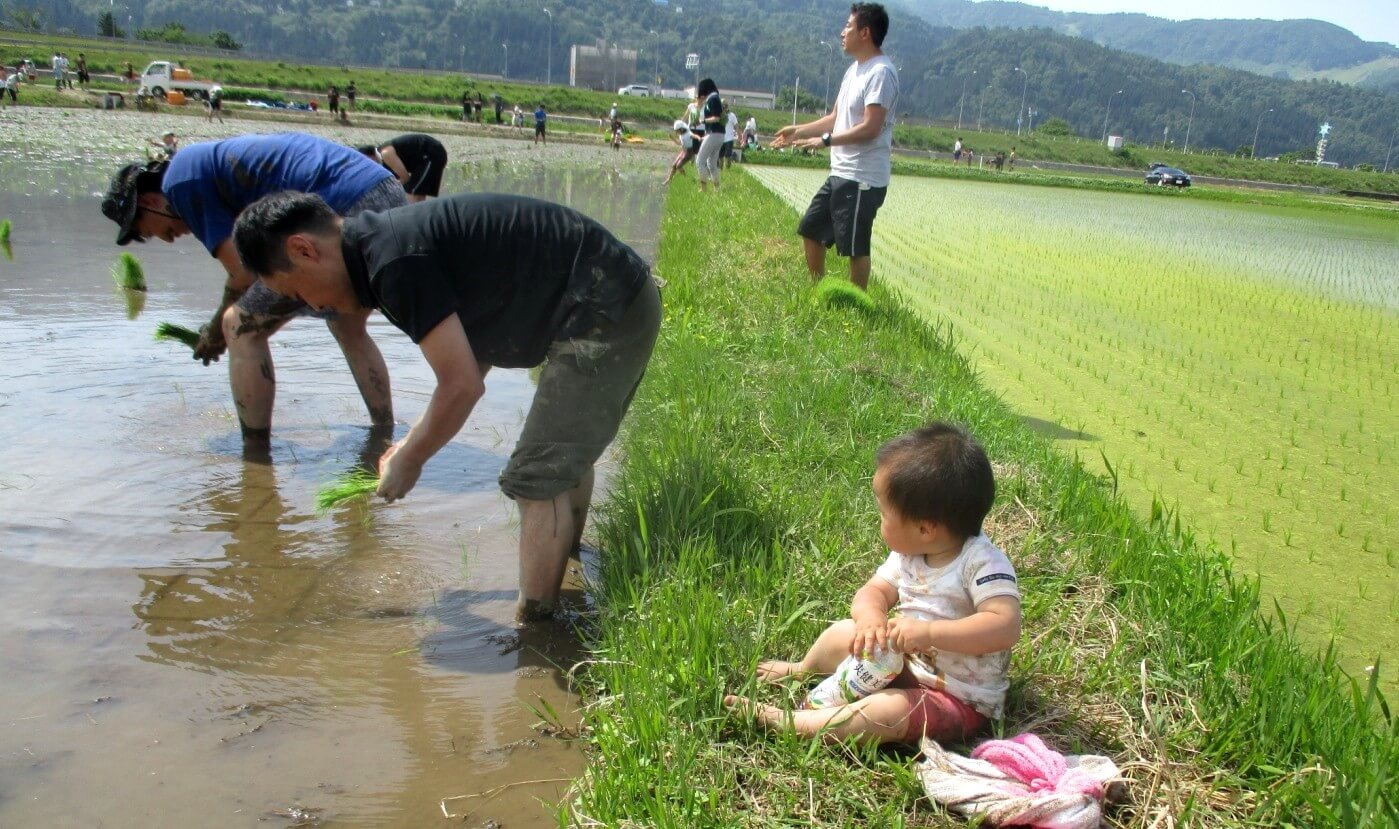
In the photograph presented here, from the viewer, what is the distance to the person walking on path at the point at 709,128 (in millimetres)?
14368

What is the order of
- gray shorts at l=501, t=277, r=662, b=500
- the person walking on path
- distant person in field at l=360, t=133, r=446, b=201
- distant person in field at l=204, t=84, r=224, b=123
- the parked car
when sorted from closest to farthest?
1. gray shorts at l=501, t=277, r=662, b=500
2. distant person in field at l=360, t=133, r=446, b=201
3. the person walking on path
4. distant person in field at l=204, t=84, r=224, b=123
5. the parked car

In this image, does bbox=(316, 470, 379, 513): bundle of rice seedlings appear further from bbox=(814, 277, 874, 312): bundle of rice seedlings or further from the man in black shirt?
bbox=(814, 277, 874, 312): bundle of rice seedlings

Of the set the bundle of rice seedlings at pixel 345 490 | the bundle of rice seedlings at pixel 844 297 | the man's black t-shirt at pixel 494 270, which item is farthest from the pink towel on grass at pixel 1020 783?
the bundle of rice seedlings at pixel 844 297

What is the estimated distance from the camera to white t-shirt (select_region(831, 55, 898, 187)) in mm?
6055

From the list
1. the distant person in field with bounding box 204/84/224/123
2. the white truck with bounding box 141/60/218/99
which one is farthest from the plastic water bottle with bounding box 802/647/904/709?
the white truck with bounding box 141/60/218/99

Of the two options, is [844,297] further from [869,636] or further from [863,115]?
[869,636]

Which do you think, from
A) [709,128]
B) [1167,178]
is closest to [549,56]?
[1167,178]

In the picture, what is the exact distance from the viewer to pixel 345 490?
362cm

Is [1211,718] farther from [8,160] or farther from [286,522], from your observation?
[8,160]

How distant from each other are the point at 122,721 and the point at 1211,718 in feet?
8.09

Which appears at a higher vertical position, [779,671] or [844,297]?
[844,297]

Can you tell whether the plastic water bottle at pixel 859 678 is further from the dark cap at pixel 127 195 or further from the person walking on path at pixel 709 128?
the person walking on path at pixel 709 128

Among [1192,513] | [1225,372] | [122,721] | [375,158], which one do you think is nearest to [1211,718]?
[1192,513]

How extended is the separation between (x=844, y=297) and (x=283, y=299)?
323 centimetres
